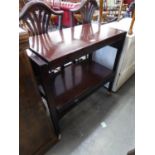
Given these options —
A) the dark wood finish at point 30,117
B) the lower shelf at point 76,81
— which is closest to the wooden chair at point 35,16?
the lower shelf at point 76,81

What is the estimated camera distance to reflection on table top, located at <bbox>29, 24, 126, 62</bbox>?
904 millimetres

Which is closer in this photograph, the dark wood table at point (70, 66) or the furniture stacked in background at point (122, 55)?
the dark wood table at point (70, 66)

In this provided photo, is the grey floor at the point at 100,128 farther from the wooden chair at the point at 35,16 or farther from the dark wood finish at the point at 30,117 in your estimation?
the wooden chair at the point at 35,16

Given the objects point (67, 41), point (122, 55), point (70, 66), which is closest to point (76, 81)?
point (70, 66)

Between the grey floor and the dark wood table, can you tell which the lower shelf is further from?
the grey floor

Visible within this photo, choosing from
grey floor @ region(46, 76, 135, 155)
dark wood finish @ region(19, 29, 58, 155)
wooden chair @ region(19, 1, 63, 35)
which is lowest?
grey floor @ region(46, 76, 135, 155)

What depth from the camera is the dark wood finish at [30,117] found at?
0.75 m

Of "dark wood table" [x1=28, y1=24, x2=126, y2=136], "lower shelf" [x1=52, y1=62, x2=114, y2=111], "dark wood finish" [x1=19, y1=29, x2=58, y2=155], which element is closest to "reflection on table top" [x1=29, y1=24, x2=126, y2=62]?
"dark wood table" [x1=28, y1=24, x2=126, y2=136]

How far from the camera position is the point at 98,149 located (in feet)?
4.02

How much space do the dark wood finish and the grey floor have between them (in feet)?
0.54
